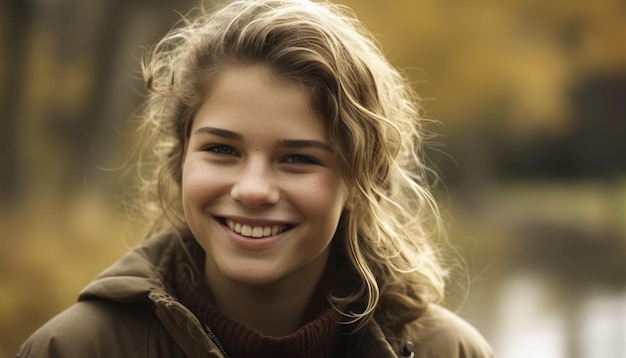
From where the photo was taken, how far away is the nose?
251 cm

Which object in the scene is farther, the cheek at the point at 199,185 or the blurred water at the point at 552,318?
the blurred water at the point at 552,318

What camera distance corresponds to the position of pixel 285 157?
2.59m

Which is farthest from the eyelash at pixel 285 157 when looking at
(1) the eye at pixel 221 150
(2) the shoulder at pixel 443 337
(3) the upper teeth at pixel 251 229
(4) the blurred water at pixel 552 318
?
(4) the blurred water at pixel 552 318

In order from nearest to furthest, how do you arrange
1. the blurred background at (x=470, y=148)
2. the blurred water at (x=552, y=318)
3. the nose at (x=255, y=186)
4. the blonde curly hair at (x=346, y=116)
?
the nose at (x=255, y=186), the blonde curly hair at (x=346, y=116), the blurred background at (x=470, y=148), the blurred water at (x=552, y=318)

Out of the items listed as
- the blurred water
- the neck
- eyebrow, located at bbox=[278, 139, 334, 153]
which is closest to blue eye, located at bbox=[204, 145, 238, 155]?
eyebrow, located at bbox=[278, 139, 334, 153]

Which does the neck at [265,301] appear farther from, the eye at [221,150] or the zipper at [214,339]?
the eye at [221,150]

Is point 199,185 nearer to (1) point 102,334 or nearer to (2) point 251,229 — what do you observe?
(2) point 251,229

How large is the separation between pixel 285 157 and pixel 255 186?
118 mm

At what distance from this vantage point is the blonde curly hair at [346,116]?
266 cm

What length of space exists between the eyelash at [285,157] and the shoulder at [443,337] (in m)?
0.60

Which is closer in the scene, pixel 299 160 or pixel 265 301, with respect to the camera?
pixel 299 160

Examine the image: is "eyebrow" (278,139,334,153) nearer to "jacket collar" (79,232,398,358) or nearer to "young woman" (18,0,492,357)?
"young woman" (18,0,492,357)

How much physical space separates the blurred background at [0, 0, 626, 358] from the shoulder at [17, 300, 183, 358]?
765mm

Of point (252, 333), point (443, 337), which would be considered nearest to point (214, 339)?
point (252, 333)
